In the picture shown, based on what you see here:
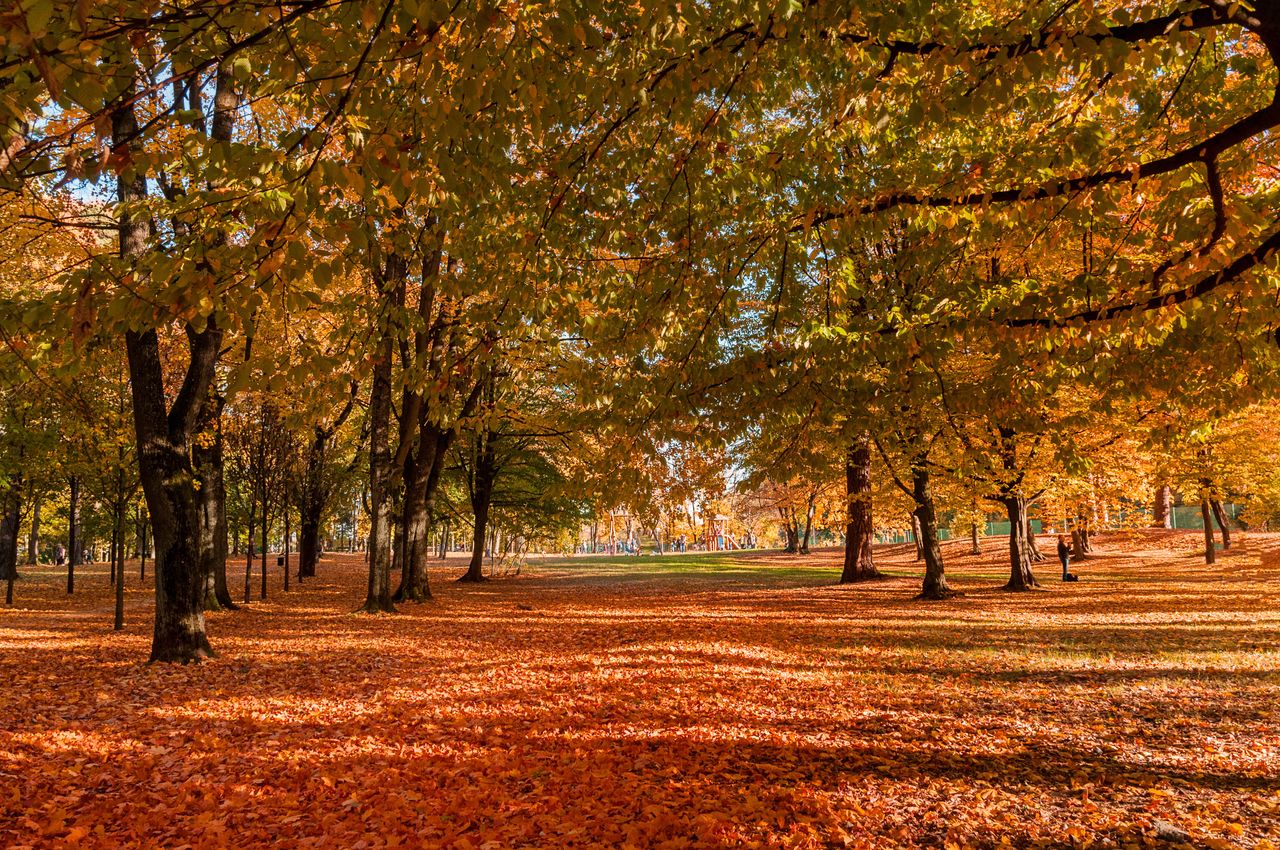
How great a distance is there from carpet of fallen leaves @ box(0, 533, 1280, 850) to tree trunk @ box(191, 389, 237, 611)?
236cm

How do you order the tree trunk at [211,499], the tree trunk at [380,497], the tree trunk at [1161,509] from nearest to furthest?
the tree trunk at [211,499]
the tree trunk at [380,497]
the tree trunk at [1161,509]

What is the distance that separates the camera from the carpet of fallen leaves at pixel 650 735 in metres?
4.34

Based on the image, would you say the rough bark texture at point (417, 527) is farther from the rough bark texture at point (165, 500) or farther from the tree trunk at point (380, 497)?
the rough bark texture at point (165, 500)

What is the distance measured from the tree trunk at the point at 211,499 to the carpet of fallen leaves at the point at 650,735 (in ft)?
7.75

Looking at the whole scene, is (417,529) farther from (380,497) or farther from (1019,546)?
(1019,546)

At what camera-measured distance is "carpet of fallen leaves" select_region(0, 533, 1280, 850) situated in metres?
4.34

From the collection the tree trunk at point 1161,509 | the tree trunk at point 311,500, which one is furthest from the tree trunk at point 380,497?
the tree trunk at point 1161,509

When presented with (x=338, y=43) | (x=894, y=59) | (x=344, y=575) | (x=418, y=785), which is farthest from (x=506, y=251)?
(x=344, y=575)

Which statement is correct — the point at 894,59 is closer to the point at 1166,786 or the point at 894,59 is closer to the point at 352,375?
the point at 352,375

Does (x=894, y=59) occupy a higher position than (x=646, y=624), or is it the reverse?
(x=894, y=59)

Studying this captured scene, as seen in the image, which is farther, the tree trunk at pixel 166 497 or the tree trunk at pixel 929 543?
the tree trunk at pixel 929 543

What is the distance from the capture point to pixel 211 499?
47.2ft

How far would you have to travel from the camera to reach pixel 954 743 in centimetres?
589

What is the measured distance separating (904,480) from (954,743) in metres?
12.9
